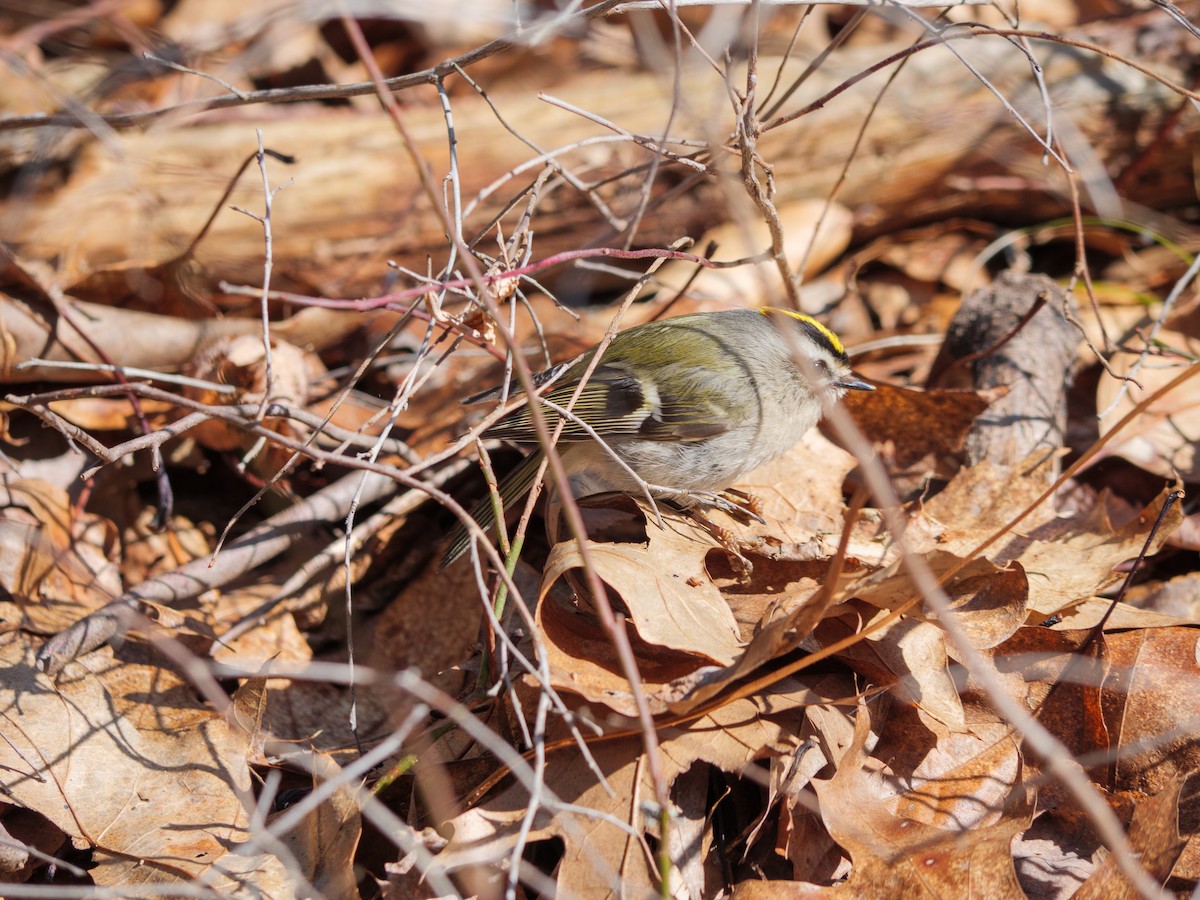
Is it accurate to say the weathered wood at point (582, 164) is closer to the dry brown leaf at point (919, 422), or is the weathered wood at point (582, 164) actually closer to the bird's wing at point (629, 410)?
the bird's wing at point (629, 410)

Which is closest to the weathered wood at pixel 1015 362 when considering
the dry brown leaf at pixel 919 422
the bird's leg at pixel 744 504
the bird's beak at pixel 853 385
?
the dry brown leaf at pixel 919 422

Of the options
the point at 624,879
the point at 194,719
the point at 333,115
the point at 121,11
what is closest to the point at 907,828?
the point at 624,879

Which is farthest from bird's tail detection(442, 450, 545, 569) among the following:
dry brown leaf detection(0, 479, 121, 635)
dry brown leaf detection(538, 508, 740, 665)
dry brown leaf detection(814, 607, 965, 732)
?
dry brown leaf detection(814, 607, 965, 732)

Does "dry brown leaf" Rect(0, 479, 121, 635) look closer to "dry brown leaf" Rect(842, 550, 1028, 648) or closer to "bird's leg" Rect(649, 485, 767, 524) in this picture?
"bird's leg" Rect(649, 485, 767, 524)

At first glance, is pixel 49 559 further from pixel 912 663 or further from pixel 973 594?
pixel 973 594

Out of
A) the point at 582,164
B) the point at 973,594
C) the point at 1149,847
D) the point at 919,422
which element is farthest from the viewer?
the point at 582,164

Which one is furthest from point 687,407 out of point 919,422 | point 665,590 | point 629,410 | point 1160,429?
point 1160,429

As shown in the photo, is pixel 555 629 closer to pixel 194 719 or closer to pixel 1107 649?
pixel 194 719

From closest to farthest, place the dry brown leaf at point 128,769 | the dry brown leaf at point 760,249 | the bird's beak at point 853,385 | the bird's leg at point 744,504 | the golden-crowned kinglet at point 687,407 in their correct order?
the dry brown leaf at point 128,769
the bird's leg at point 744,504
the golden-crowned kinglet at point 687,407
the bird's beak at point 853,385
the dry brown leaf at point 760,249
